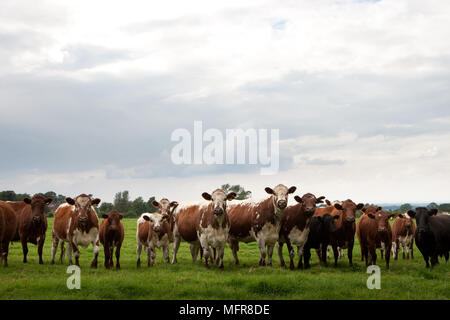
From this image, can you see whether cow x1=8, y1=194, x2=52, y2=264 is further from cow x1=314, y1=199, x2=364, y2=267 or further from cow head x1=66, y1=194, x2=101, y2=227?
cow x1=314, y1=199, x2=364, y2=267

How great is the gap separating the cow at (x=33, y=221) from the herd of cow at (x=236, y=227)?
38mm

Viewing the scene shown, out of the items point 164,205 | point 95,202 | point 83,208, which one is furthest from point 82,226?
point 164,205

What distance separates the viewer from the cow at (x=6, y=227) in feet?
56.0

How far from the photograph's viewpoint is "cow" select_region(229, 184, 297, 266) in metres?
16.5

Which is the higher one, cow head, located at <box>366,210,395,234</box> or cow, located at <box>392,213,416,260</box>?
cow head, located at <box>366,210,395,234</box>

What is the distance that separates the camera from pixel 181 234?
18.8 m

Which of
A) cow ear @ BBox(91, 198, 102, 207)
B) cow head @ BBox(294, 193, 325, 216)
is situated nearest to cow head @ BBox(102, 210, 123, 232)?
cow ear @ BBox(91, 198, 102, 207)

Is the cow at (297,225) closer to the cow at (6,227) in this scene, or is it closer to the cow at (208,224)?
the cow at (208,224)

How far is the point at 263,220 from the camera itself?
16.8m

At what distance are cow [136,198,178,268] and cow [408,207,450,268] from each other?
10.1 metres

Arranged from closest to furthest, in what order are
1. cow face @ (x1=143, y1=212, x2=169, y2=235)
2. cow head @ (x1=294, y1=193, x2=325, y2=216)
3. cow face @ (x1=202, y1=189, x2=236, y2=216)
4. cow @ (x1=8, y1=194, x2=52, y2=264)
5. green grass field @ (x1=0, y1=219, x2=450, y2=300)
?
green grass field @ (x1=0, y1=219, x2=450, y2=300) → cow face @ (x1=202, y1=189, x2=236, y2=216) → cow head @ (x1=294, y1=193, x2=325, y2=216) → cow face @ (x1=143, y1=212, x2=169, y2=235) → cow @ (x1=8, y1=194, x2=52, y2=264)

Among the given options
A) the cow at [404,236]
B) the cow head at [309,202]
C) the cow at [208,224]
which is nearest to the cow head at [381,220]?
the cow head at [309,202]
